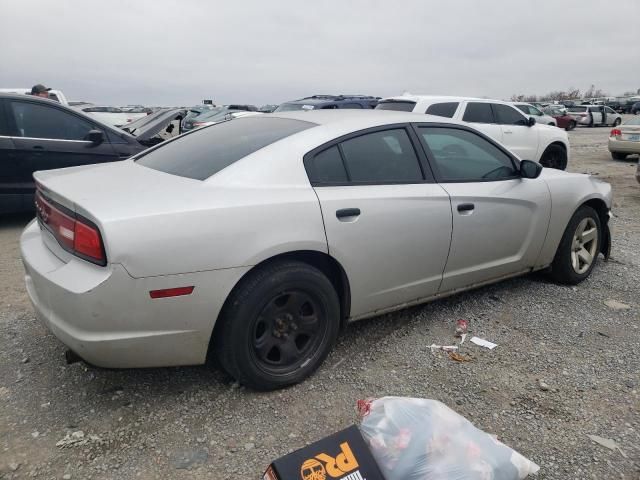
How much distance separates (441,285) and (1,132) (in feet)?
16.4

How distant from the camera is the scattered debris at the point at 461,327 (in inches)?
129

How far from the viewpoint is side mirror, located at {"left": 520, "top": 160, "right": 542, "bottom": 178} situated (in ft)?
11.7

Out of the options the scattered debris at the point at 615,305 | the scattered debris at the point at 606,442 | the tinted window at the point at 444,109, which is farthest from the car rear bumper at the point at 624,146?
the scattered debris at the point at 606,442

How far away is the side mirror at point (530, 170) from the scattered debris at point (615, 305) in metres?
1.15

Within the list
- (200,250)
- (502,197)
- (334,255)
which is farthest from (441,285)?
(200,250)

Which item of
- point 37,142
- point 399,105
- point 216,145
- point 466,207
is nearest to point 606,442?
point 466,207

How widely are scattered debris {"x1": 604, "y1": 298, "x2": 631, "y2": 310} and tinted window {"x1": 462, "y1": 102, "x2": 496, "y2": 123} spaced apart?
204 inches

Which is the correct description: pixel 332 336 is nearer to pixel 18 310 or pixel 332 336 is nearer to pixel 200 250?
pixel 200 250

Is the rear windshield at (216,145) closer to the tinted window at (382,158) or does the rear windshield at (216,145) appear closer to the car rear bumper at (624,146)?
the tinted window at (382,158)

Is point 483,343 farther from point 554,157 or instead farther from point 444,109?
point 554,157

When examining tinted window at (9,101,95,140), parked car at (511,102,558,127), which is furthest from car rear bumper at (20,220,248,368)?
parked car at (511,102,558,127)

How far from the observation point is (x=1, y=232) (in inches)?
220

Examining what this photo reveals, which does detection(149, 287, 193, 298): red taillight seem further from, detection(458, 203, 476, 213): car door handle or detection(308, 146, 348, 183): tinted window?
detection(458, 203, 476, 213): car door handle

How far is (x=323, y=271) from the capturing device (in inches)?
108
